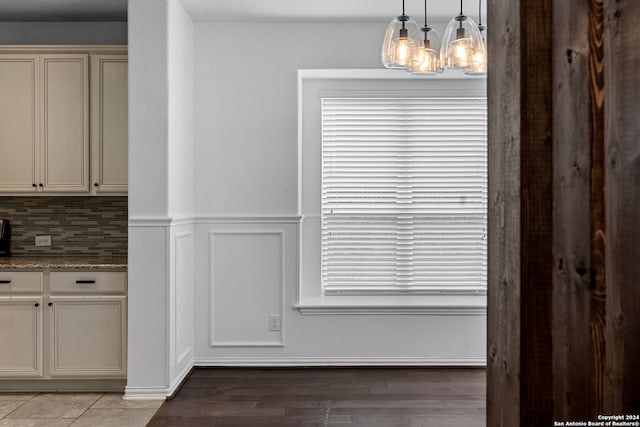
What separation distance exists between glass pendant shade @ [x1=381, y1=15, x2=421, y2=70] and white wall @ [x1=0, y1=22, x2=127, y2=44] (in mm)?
2400

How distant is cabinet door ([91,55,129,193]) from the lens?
12.8 ft

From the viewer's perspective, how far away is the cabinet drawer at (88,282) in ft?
12.0

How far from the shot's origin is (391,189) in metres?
4.42

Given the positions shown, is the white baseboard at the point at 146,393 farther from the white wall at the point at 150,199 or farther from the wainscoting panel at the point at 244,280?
the wainscoting panel at the point at 244,280

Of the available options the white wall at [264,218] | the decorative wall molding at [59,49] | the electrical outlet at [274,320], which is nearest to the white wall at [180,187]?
the white wall at [264,218]

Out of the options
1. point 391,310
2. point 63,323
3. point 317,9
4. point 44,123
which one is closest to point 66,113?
point 44,123

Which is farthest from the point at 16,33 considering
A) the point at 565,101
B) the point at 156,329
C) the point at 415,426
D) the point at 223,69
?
the point at 565,101

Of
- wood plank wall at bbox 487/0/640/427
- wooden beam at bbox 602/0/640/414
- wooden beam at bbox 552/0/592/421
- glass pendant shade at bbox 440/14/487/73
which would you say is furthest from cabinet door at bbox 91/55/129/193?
wooden beam at bbox 602/0/640/414

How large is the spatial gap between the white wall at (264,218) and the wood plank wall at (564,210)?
3.19 m

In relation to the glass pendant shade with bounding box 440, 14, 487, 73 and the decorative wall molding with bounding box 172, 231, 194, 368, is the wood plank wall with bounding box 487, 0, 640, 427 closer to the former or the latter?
the glass pendant shade with bounding box 440, 14, 487, 73

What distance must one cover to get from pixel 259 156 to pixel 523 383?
343cm

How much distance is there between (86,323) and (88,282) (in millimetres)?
262

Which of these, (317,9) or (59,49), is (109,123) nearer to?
(59,49)

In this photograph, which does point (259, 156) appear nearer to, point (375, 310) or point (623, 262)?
point (375, 310)
